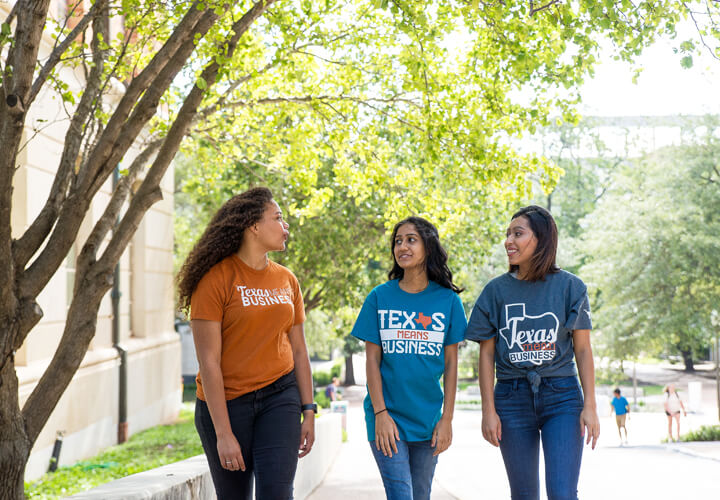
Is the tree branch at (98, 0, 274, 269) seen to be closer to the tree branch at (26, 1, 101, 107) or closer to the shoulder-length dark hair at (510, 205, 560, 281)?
the tree branch at (26, 1, 101, 107)

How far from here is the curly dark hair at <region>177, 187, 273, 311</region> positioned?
3.90m

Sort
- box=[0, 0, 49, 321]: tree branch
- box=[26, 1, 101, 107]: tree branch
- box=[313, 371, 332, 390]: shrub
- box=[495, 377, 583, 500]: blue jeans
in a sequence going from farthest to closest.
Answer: box=[313, 371, 332, 390]: shrub → box=[26, 1, 101, 107]: tree branch → box=[0, 0, 49, 321]: tree branch → box=[495, 377, 583, 500]: blue jeans

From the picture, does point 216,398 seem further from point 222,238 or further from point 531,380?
point 531,380

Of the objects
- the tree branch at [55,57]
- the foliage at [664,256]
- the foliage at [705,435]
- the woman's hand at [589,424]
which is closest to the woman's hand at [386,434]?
the woman's hand at [589,424]

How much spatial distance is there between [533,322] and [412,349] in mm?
643

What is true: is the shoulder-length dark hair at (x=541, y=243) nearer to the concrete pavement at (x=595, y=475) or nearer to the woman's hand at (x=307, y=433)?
the woman's hand at (x=307, y=433)

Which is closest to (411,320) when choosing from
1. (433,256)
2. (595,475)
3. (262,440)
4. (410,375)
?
(410,375)

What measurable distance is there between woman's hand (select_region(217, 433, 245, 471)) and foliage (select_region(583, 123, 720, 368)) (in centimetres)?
2609

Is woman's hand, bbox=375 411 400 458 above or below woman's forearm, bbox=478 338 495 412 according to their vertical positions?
below

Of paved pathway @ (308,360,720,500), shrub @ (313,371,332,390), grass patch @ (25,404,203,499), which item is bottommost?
shrub @ (313,371,332,390)

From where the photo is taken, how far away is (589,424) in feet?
13.1

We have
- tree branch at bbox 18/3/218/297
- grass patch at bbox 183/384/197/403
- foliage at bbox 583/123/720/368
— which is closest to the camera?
tree branch at bbox 18/3/218/297

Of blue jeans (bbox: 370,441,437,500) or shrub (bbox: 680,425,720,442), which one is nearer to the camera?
blue jeans (bbox: 370,441,437,500)

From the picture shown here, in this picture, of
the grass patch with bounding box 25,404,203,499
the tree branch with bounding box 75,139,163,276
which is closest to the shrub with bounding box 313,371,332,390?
the grass patch with bounding box 25,404,203,499
